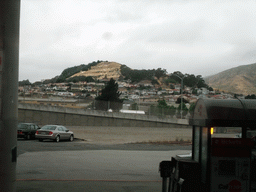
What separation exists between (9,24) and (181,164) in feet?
13.0

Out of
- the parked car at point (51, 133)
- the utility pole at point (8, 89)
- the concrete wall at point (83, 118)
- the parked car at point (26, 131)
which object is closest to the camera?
the utility pole at point (8, 89)

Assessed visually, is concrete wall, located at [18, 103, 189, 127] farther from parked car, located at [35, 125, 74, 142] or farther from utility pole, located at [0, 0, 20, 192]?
utility pole, located at [0, 0, 20, 192]

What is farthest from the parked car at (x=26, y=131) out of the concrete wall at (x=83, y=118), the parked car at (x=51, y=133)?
the concrete wall at (x=83, y=118)

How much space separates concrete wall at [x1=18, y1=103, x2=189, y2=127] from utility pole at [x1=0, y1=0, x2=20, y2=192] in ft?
151

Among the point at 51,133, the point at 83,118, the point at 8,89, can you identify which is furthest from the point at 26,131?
the point at 8,89

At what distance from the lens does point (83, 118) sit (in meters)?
52.8

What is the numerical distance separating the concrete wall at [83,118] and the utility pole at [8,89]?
46052mm

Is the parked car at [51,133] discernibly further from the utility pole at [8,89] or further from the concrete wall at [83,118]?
the utility pole at [8,89]

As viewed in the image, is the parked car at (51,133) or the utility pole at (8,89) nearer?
the utility pole at (8,89)

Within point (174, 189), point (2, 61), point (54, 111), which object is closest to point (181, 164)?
point (174, 189)

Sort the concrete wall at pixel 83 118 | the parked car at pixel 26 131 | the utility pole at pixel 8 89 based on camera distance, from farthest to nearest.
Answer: the concrete wall at pixel 83 118, the parked car at pixel 26 131, the utility pole at pixel 8 89

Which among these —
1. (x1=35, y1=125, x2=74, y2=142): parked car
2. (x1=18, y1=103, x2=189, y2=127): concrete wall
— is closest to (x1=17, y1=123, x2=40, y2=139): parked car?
(x1=35, y1=125, x2=74, y2=142): parked car

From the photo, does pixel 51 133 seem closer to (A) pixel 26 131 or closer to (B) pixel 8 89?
(A) pixel 26 131

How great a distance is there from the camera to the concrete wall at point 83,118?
50750mm
